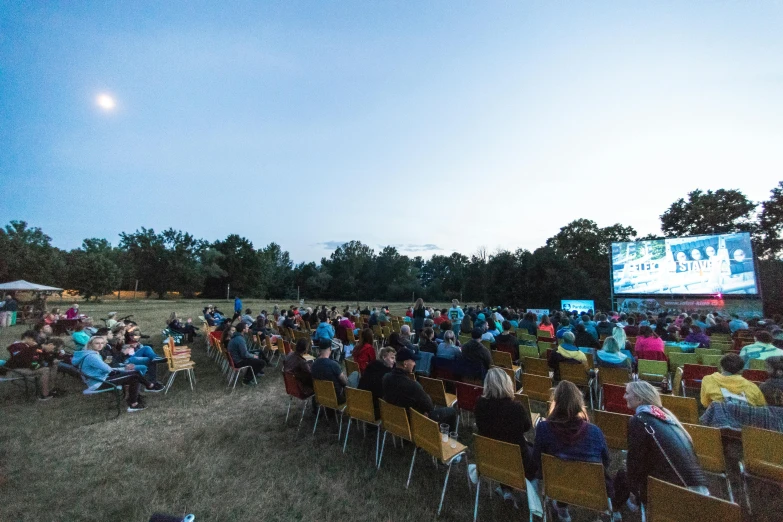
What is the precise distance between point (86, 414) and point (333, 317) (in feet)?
22.2

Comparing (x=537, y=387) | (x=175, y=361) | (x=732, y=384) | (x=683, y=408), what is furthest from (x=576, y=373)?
(x=175, y=361)

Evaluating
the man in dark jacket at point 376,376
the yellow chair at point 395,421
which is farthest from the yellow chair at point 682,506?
the man in dark jacket at point 376,376

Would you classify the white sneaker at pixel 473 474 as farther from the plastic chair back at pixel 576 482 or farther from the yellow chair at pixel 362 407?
the yellow chair at pixel 362 407

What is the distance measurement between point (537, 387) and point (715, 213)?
36975mm

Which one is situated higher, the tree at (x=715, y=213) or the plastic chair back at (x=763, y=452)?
the tree at (x=715, y=213)

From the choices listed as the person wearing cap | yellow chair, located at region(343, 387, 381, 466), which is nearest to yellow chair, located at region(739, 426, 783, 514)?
the person wearing cap

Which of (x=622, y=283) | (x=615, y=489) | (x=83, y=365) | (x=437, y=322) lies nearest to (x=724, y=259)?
(x=622, y=283)

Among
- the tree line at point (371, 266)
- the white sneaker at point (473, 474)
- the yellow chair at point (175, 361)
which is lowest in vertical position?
the white sneaker at point (473, 474)

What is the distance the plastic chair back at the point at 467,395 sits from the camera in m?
4.27

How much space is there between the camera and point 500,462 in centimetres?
271

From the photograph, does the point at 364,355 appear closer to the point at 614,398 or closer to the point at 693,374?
the point at 614,398

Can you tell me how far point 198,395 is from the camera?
6395 mm

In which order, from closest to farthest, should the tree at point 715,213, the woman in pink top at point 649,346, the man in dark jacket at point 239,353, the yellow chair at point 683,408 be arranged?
the yellow chair at point 683,408, the woman in pink top at point 649,346, the man in dark jacket at point 239,353, the tree at point 715,213

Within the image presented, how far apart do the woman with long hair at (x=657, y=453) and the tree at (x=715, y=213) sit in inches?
1428
